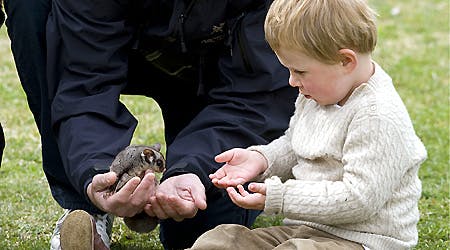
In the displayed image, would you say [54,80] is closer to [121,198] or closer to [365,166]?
[121,198]

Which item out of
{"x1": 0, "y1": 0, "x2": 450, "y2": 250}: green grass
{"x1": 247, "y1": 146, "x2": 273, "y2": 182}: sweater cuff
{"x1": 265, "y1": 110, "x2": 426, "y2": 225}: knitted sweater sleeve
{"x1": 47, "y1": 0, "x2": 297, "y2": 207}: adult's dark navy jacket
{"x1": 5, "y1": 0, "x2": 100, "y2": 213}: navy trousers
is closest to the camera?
{"x1": 265, "y1": 110, "x2": 426, "y2": 225}: knitted sweater sleeve

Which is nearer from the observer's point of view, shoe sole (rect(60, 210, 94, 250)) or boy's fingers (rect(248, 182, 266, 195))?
boy's fingers (rect(248, 182, 266, 195))

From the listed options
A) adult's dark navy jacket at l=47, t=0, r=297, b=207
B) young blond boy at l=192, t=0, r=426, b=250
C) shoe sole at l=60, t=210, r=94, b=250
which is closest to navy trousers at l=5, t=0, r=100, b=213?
adult's dark navy jacket at l=47, t=0, r=297, b=207

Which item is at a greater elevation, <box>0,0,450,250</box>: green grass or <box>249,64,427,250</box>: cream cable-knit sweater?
<box>249,64,427,250</box>: cream cable-knit sweater

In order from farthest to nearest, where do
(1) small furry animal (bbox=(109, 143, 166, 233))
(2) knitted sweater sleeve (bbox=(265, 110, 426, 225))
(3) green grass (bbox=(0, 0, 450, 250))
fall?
(3) green grass (bbox=(0, 0, 450, 250)) → (1) small furry animal (bbox=(109, 143, 166, 233)) → (2) knitted sweater sleeve (bbox=(265, 110, 426, 225))

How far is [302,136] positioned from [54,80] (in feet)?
3.09

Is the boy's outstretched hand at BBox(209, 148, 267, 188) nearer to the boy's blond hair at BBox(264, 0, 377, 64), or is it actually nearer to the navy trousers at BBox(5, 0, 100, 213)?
the boy's blond hair at BBox(264, 0, 377, 64)

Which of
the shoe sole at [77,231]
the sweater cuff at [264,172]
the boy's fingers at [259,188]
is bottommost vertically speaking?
the shoe sole at [77,231]

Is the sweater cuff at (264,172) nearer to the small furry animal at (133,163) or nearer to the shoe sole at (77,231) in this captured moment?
the small furry animal at (133,163)

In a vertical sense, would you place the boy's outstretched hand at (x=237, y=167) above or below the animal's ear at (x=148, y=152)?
below

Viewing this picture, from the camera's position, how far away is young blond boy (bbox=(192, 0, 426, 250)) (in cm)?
286

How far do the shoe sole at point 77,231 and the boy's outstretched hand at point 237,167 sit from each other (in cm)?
39

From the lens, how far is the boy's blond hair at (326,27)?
9.38 ft

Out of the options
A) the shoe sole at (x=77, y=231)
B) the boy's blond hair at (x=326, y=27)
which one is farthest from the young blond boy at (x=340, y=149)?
the shoe sole at (x=77, y=231)
